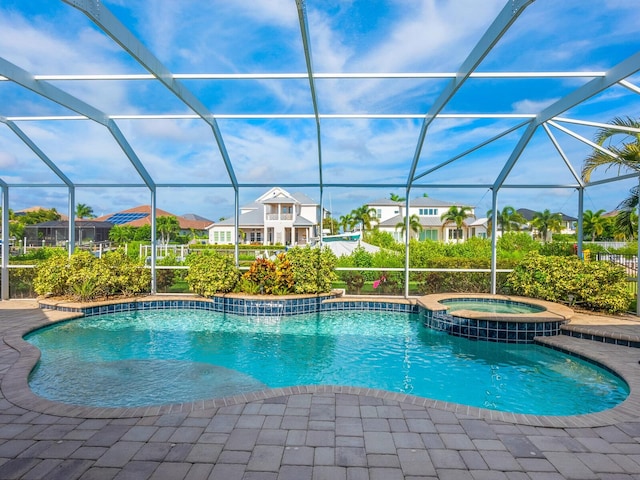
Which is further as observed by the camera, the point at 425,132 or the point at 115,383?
the point at 425,132

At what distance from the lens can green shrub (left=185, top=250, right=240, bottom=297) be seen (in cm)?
1058

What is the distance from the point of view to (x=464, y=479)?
117 inches

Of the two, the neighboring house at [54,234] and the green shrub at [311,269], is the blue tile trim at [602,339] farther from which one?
the neighboring house at [54,234]

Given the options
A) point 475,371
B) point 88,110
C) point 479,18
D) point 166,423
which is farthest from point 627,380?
point 88,110

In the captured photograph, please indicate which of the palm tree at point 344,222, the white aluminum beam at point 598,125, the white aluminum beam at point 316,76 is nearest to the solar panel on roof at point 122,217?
the palm tree at point 344,222

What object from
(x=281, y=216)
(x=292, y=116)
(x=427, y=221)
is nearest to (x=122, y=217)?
(x=281, y=216)

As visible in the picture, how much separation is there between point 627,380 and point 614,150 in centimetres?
564

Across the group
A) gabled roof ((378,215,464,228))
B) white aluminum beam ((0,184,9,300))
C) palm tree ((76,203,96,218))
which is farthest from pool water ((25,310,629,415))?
palm tree ((76,203,96,218))

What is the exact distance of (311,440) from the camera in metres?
3.53

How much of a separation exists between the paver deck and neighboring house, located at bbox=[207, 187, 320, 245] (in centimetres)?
1154

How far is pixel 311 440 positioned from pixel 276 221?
15044mm

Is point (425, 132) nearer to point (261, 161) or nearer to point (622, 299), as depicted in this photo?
point (261, 161)

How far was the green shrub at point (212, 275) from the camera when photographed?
10578mm

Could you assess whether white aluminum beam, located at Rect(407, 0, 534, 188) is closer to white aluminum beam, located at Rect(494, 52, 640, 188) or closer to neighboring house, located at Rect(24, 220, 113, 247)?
white aluminum beam, located at Rect(494, 52, 640, 188)
